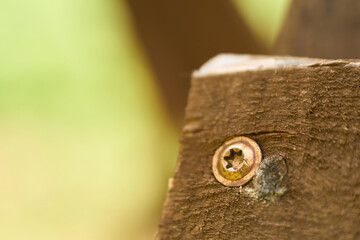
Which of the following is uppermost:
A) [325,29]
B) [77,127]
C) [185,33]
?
[77,127]

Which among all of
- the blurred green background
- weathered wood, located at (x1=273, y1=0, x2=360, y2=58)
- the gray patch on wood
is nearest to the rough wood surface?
the gray patch on wood

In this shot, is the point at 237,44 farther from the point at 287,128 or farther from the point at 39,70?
the point at 39,70

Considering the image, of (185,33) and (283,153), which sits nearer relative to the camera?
(283,153)

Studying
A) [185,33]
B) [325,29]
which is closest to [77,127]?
[185,33]

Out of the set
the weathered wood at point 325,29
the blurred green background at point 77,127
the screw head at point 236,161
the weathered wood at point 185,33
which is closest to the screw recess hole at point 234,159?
the screw head at point 236,161

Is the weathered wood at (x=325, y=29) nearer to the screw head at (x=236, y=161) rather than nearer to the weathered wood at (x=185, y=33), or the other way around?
the weathered wood at (x=185, y=33)

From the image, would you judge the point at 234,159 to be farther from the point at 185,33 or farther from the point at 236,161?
the point at 185,33

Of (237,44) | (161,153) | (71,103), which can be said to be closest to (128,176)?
(161,153)
